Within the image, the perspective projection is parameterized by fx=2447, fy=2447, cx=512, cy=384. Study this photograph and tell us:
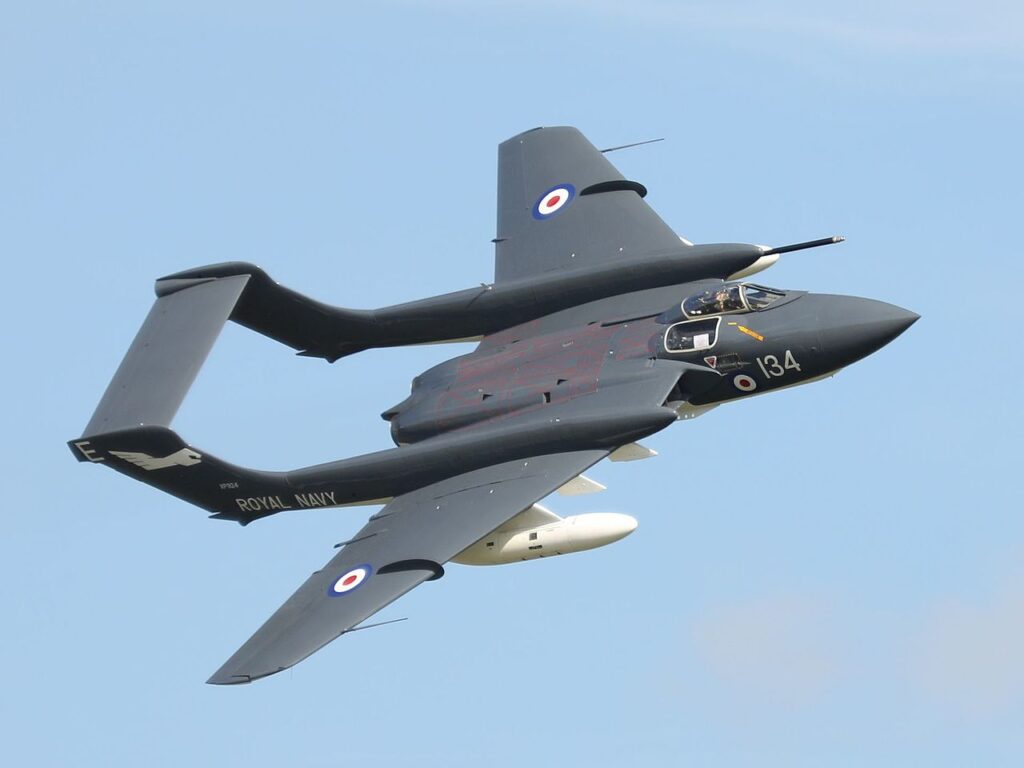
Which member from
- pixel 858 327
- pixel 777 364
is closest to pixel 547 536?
pixel 777 364

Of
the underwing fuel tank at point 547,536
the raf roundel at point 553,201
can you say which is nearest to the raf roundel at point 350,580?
the underwing fuel tank at point 547,536

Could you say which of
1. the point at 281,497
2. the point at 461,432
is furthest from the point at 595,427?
the point at 281,497

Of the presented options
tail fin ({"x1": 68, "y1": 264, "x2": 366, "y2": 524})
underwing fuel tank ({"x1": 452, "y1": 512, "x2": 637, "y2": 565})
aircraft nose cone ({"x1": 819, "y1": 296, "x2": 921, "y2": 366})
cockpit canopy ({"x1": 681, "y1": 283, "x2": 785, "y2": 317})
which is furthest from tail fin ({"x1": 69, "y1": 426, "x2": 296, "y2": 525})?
aircraft nose cone ({"x1": 819, "y1": 296, "x2": 921, "y2": 366})

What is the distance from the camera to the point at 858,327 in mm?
46844

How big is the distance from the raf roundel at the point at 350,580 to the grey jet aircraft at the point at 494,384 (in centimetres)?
4

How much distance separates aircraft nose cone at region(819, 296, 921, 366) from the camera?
153 feet

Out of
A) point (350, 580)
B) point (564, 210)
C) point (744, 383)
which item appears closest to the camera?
point (350, 580)

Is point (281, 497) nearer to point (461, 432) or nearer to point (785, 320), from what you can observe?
point (461, 432)

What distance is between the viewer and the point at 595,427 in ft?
→ 149

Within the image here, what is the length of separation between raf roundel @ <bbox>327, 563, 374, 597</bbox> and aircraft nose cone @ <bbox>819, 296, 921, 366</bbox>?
9.78 metres

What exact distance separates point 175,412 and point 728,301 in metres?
10.9

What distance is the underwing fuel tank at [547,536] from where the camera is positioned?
45469 mm

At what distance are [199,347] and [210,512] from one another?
3.31m

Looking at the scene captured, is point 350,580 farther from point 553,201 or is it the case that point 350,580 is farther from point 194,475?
point 553,201
